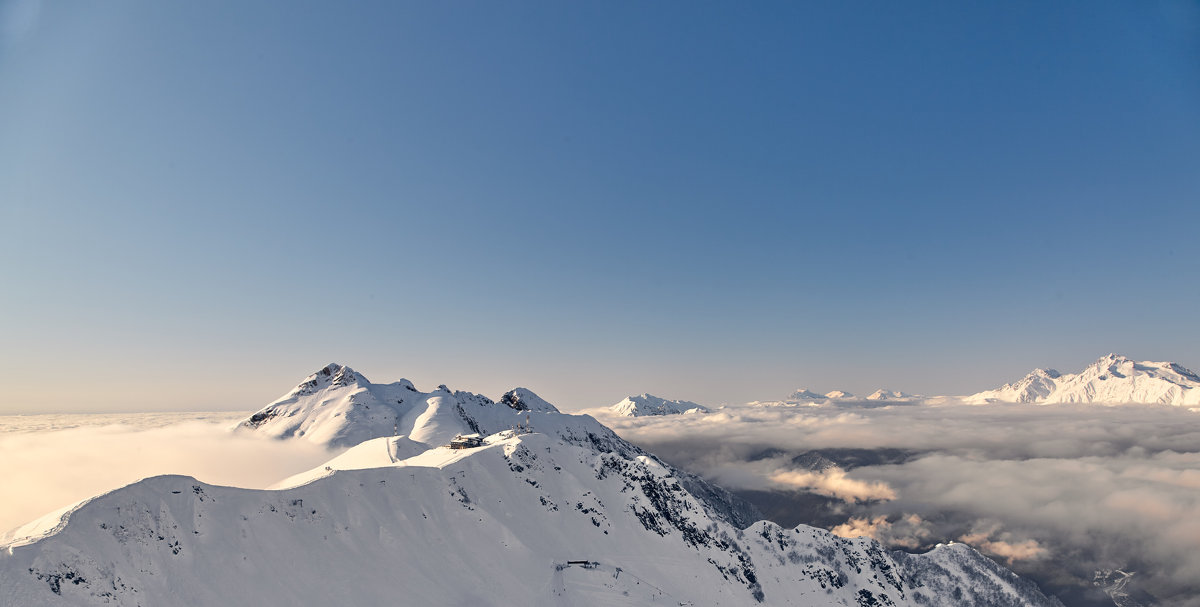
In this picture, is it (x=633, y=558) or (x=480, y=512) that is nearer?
(x=480, y=512)

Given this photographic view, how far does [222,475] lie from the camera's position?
16262 cm

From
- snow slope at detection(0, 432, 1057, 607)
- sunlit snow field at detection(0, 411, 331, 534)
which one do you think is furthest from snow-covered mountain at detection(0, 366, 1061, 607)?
sunlit snow field at detection(0, 411, 331, 534)

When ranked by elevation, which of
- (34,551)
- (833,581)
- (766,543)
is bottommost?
(833,581)

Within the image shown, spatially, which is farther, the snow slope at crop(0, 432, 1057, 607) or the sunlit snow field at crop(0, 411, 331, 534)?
the sunlit snow field at crop(0, 411, 331, 534)

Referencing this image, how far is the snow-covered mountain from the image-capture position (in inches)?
2157

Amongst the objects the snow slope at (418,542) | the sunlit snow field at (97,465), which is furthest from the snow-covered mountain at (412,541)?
the sunlit snow field at (97,465)

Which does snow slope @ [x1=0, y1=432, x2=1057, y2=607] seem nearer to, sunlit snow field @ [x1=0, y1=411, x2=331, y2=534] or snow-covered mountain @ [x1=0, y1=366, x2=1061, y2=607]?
snow-covered mountain @ [x1=0, y1=366, x2=1061, y2=607]

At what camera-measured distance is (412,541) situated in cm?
8338

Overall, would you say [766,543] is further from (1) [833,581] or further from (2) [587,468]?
(2) [587,468]

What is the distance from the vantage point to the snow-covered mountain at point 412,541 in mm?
54781

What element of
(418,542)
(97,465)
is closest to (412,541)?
(418,542)

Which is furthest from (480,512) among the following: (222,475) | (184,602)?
(222,475)

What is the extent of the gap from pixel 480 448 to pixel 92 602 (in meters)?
78.1

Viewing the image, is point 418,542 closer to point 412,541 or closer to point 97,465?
point 412,541
